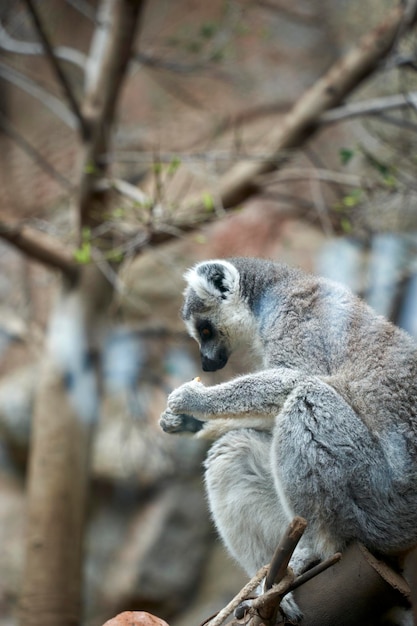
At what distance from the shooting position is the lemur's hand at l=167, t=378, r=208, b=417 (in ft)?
10.4

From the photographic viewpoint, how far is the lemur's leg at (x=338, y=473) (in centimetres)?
298

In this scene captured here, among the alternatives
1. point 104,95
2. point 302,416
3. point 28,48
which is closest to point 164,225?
point 104,95

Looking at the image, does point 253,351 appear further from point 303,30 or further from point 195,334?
point 303,30

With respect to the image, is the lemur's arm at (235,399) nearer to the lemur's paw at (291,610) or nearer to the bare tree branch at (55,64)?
the lemur's paw at (291,610)

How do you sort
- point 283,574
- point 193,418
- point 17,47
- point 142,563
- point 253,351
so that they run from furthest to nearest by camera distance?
point 17,47 → point 142,563 → point 253,351 → point 193,418 → point 283,574

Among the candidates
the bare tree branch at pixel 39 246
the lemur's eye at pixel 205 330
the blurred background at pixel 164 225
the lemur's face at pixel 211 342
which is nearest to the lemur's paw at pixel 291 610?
the lemur's face at pixel 211 342

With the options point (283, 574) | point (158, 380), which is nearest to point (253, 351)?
point (283, 574)

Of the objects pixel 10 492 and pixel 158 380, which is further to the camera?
pixel 10 492

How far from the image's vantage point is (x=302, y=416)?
300 centimetres

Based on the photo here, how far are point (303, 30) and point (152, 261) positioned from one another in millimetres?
3211

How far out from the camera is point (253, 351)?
144 inches

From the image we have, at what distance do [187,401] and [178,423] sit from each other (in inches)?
4.4

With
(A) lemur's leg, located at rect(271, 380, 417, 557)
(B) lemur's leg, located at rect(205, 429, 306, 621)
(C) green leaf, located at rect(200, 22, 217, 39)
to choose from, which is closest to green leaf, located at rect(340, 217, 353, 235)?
(B) lemur's leg, located at rect(205, 429, 306, 621)

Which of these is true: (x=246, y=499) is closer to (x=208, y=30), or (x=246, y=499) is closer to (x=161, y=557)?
(x=161, y=557)
